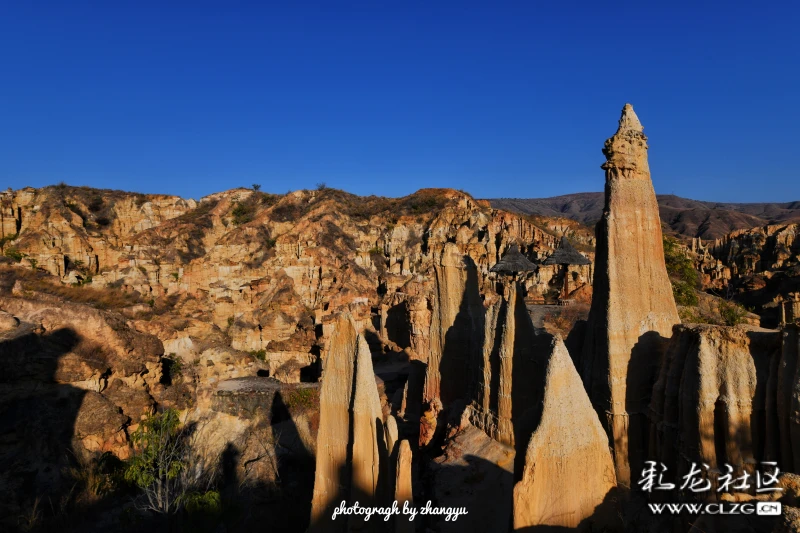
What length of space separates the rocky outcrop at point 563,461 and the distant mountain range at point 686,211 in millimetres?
59168

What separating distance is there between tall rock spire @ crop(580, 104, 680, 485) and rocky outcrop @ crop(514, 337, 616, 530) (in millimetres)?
1628

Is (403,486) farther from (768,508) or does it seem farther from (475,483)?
(768,508)

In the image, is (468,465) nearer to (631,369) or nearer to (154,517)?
(631,369)

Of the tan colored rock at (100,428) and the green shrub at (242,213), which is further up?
the green shrub at (242,213)

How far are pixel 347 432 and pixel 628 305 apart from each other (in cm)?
451

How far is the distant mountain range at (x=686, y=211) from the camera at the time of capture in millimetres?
84456

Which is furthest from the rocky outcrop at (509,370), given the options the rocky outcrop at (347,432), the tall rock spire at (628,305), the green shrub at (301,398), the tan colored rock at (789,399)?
the green shrub at (301,398)

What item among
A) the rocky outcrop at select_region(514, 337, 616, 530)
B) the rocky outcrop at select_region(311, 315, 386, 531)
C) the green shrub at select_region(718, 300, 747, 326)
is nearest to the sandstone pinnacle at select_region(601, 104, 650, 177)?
the rocky outcrop at select_region(514, 337, 616, 530)

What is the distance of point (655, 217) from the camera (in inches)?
289

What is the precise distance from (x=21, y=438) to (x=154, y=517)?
512cm

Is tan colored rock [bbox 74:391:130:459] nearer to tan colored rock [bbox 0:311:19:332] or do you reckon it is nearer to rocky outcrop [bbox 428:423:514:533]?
tan colored rock [bbox 0:311:19:332]

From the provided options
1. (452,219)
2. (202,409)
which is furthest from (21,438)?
(452,219)

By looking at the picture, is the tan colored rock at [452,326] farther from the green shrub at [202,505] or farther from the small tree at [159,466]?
the small tree at [159,466]

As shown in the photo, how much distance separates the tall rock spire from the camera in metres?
7.04
